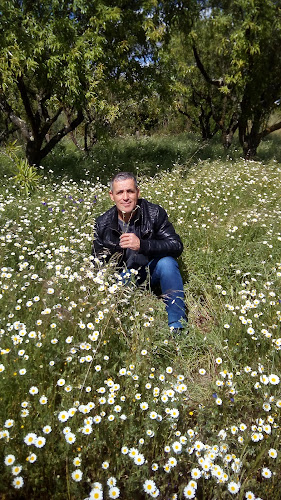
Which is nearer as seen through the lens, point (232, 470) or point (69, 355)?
point (232, 470)

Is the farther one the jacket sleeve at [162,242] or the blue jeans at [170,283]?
the jacket sleeve at [162,242]

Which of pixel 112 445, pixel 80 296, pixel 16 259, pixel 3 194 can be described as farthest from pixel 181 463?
pixel 3 194

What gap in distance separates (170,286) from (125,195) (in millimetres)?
966

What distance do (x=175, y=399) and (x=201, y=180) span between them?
5.20 meters

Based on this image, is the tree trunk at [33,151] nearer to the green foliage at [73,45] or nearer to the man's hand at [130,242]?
the green foliage at [73,45]

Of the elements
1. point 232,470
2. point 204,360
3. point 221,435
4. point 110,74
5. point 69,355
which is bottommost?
point 204,360

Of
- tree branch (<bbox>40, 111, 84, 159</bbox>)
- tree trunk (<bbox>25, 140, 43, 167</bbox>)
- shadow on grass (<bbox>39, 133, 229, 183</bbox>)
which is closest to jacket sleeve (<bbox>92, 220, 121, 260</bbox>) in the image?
shadow on grass (<bbox>39, 133, 229, 183</bbox>)

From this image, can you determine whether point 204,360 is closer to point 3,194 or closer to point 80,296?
point 80,296

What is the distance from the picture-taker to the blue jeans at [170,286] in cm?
304

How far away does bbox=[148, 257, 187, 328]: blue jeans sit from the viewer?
3.04 meters

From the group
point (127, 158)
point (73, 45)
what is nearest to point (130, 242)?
point (73, 45)

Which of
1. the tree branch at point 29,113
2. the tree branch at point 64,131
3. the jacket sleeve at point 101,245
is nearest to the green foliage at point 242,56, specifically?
the tree branch at point 64,131

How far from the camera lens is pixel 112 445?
175 cm

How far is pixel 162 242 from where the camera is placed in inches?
132
